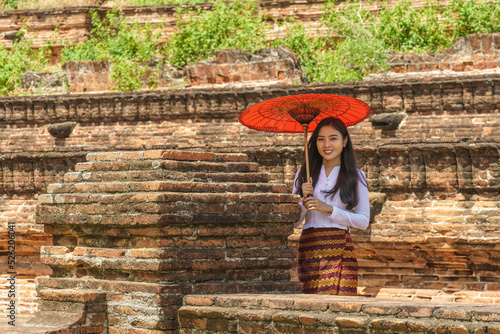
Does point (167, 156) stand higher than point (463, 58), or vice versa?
point (167, 156)

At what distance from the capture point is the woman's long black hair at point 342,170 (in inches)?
161

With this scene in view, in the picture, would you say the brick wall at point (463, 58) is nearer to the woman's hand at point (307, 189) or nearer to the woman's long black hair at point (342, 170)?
the woman's long black hair at point (342, 170)

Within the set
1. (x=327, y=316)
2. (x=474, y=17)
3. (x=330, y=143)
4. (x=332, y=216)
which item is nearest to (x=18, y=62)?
(x=474, y=17)

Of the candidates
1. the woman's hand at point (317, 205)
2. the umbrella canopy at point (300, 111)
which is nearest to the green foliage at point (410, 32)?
→ the umbrella canopy at point (300, 111)

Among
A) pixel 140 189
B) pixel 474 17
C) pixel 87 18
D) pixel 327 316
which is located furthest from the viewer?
pixel 87 18

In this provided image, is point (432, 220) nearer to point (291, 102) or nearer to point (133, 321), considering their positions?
point (291, 102)

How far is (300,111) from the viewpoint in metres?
4.40

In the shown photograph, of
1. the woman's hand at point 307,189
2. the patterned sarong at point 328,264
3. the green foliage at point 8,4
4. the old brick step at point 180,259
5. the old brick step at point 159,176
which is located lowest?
the patterned sarong at point 328,264

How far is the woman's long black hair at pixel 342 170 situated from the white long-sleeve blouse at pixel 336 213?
0.10 feet

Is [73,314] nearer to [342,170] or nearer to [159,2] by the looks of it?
[342,170]

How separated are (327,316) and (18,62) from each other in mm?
13365

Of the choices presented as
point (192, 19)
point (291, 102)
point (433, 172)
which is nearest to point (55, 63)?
point (192, 19)

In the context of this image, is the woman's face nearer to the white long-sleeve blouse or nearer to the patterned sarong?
the white long-sleeve blouse

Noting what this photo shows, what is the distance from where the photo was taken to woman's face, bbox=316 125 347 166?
420 centimetres
